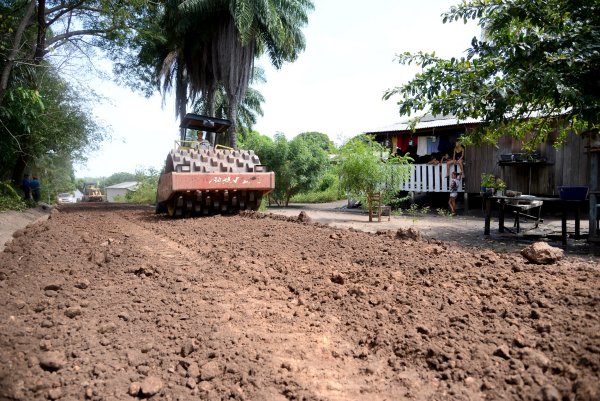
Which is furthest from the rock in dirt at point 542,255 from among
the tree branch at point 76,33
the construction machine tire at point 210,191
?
the tree branch at point 76,33

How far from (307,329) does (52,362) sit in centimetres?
152

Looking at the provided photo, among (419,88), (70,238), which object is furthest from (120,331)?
(419,88)

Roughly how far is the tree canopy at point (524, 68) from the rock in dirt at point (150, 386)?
542 cm

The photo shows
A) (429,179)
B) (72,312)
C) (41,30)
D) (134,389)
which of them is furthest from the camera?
(429,179)

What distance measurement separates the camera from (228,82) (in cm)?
1820

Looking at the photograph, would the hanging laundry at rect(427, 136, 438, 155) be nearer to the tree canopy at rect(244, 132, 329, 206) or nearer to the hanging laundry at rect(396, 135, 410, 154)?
the hanging laundry at rect(396, 135, 410, 154)

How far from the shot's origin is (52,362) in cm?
238

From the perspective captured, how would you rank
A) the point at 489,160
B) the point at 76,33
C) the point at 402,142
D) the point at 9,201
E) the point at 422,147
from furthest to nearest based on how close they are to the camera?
the point at 402,142, the point at 422,147, the point at 76,33, the point at 489,160, the point at 9,201

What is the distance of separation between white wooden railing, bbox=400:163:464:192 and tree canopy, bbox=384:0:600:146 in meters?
8.95

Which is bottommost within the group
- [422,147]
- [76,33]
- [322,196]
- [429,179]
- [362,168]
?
[322,196]

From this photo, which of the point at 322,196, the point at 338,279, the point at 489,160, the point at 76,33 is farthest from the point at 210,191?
the point at 322,196

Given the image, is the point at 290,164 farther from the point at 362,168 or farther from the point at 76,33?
the point at 76,33

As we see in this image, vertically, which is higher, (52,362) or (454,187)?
(454,187)

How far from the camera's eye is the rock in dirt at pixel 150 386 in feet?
7.21
